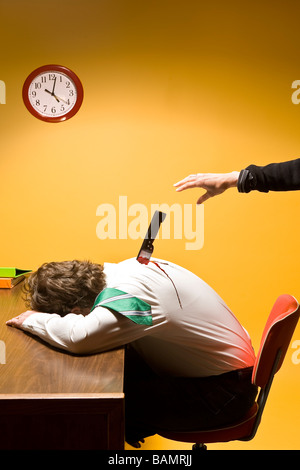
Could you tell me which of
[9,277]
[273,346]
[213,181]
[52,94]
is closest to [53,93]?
[52,94]

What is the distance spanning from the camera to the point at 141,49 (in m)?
3.20

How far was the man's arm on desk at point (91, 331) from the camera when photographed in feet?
4.83

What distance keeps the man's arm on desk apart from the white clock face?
1918 millimetres

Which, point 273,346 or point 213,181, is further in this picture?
point 213,181

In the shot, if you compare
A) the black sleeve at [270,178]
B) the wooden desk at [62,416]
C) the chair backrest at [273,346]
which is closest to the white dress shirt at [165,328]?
the chair backrest at [273,346]

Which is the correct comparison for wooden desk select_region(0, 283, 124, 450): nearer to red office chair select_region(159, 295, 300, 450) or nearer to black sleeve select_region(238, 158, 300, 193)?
red office chair select_region(159, 295, 300, 450)

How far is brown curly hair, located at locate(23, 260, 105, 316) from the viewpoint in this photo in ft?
5.62

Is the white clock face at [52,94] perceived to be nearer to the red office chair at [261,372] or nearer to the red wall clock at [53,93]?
the red wall clock at [53,93]

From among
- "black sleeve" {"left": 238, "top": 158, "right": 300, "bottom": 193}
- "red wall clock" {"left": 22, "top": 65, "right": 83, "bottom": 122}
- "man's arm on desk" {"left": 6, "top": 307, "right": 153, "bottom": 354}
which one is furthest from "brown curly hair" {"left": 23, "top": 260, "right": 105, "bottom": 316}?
"red wall clock" {"left": 22, "top": 65, "right": 83, "bottom": 122}

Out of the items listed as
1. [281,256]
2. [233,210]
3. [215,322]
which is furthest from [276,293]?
[215,322]

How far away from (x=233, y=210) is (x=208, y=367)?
1669 millimetres

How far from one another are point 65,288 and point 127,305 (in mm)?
295

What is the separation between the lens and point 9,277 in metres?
2.68

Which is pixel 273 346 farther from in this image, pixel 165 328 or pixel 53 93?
pixel 53 93
